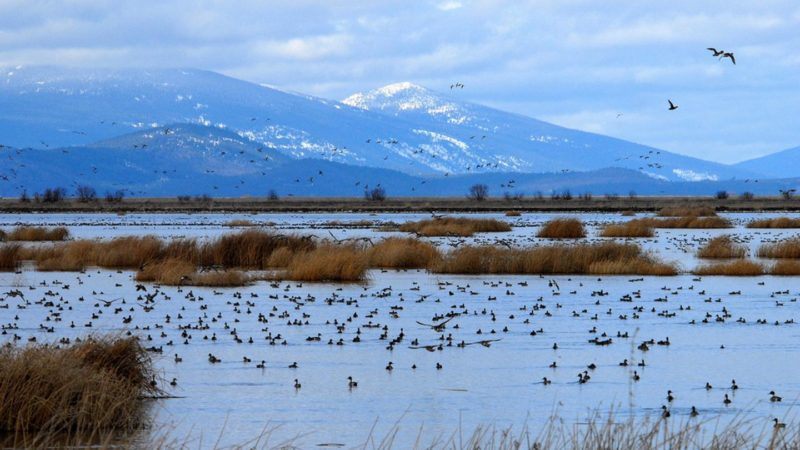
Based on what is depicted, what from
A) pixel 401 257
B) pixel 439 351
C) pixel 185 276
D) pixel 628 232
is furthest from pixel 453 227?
pixel 439 351

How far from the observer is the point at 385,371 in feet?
63.7

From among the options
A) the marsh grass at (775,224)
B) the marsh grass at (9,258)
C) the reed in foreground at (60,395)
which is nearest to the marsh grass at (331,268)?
the marsh grass at (9,258)

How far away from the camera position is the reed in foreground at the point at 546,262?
3881cm

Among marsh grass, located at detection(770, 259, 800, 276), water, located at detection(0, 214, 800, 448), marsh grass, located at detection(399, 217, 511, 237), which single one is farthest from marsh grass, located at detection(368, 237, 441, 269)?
marsh grass, located at detection(399, 217, 511, 237)

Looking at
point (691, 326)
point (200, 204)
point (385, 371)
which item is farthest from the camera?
point (200, 204)

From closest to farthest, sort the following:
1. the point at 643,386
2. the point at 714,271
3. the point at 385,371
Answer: the point at 643,386, the point at 385,371, the point at 714,271

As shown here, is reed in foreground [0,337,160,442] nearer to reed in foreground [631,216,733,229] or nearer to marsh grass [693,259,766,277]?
marsh grass [693,259,766,277]

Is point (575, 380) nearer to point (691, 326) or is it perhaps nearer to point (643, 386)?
point (643, 386)

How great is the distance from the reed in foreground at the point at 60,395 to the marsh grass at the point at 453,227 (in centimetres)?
4912

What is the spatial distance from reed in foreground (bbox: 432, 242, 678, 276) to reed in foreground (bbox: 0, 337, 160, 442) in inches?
942

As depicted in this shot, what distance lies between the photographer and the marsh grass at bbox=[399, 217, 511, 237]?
220 feet

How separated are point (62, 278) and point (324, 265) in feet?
25.4

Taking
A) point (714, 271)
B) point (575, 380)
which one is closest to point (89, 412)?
point (575, 380)

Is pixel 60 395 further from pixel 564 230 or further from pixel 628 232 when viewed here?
pixel 628 232
